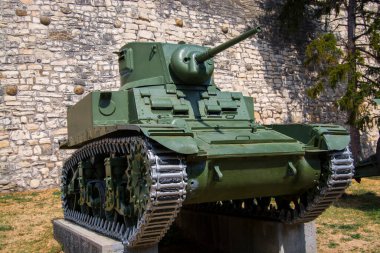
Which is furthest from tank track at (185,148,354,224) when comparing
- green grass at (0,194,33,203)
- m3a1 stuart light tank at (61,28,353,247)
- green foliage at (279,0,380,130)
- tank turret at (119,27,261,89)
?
green foliage at (279,0,380,130)

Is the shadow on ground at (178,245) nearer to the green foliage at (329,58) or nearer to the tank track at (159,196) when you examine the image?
the tank track at (159,196)

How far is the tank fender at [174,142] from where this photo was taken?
4012 millimetres

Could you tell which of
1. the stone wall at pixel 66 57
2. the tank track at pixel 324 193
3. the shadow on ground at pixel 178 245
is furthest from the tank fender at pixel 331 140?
the stone wall at pixel 66 57

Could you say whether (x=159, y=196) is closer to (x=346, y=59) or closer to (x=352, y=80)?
(x=352, y=80)

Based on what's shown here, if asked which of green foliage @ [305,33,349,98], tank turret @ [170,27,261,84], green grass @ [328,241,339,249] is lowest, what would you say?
green grass @ [328,241,339,249]

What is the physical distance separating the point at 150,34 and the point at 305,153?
900 cm

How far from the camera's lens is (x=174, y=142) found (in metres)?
4.06

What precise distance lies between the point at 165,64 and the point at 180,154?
2.06 m

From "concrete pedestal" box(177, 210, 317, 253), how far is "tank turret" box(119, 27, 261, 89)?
195 centimetres

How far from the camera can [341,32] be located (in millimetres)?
17625

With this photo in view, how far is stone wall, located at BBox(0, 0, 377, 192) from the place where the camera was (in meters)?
10.8

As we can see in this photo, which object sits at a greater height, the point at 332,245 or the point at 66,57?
the point at 66,57

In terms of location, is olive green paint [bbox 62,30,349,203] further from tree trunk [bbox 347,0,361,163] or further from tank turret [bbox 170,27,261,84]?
tree trunk [bbox 347,0,361,163]

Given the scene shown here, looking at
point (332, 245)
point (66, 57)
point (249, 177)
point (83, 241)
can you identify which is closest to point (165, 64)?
point (249, 177)
